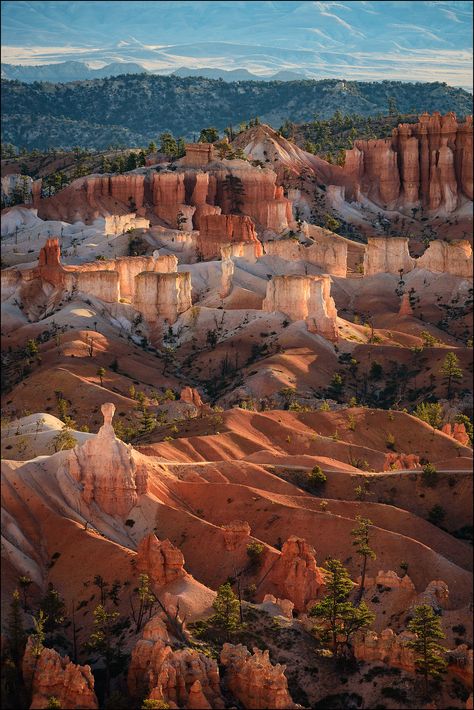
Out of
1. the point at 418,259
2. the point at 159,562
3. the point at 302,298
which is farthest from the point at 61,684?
the point at 418,259

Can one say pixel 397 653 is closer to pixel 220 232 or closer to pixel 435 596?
pixel 435 596

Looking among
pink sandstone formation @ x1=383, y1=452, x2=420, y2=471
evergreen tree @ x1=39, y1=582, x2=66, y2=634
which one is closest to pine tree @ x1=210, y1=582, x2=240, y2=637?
evergreen tree @ x1=39, y1=582, x2=66, y2=634

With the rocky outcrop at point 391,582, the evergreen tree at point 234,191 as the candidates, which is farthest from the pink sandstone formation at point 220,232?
the rocky outcrop at point 391,582

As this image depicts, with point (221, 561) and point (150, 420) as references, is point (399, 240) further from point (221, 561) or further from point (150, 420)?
point (221, 561)

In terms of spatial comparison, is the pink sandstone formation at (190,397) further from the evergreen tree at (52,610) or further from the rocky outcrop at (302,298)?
the evergreen tree at (52,610)

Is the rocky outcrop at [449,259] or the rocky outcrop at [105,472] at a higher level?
the rocky outcrop at [105,472]

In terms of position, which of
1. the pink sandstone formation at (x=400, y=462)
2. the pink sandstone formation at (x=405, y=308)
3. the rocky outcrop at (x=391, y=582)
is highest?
the rocky outcrop at (x=391, y=582)
